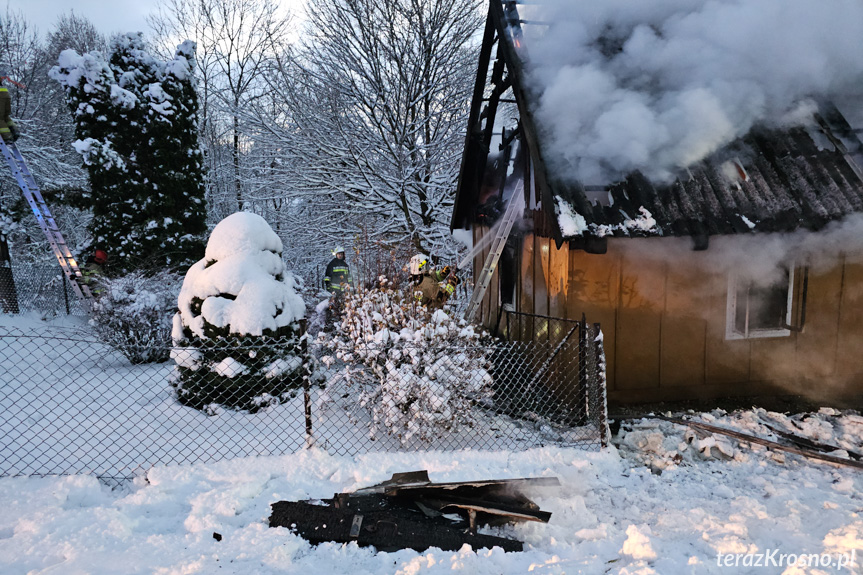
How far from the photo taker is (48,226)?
10.9 meters

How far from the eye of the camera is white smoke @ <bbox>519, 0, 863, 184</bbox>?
5.56 m

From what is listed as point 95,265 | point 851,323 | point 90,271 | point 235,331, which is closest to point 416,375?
point 235,331

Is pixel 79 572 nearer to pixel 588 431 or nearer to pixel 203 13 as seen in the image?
pixel 588 431

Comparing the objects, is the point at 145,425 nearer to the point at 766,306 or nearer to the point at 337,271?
the point at 337,271

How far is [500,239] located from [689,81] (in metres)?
3.26

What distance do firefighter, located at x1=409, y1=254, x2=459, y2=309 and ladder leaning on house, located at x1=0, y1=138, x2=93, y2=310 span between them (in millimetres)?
7415

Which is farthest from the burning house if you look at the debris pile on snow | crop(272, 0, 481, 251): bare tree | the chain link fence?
crop(272, 0, 481, 251): bare tree

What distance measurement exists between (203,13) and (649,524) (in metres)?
23.9

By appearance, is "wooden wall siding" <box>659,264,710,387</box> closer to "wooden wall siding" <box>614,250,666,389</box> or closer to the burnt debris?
"wooden wall siding" <box>614,250,666,389</box>

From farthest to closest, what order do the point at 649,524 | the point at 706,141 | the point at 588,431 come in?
the point at 706,141 → the point at 588,431 → the point at 649,524

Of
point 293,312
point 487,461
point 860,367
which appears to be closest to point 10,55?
point 293,312

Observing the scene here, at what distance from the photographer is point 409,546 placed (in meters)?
3.08

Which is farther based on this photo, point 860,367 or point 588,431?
point 860,367

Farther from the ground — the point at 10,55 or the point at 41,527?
the point at 10,55
